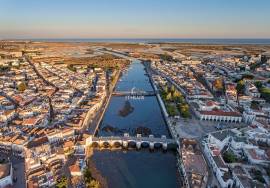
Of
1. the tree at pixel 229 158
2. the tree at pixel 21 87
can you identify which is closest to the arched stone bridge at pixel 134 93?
the tree at pixel 21 87

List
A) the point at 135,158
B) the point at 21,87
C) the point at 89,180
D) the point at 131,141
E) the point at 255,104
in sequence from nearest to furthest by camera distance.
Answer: the point at 89,180 → the point at 135,158 → the point at 131,141 → the point at 255,104 → the point at 21,87

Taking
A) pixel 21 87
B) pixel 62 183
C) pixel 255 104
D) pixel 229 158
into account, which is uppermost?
pixel 21 87

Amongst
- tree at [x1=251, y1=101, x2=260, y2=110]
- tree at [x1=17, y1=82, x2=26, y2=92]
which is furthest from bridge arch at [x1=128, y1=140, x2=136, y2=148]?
tree at [x1=17, y1=82, x2=26, y2=92]

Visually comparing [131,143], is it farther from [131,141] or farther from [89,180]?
[89,180]

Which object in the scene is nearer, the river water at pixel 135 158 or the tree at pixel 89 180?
the tree at pixel 89 180

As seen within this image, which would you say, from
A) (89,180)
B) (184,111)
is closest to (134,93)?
(184,111)

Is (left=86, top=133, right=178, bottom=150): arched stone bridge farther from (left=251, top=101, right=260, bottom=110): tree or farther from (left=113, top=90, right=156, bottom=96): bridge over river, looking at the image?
(left=113, top=90, right=156, bottom=96): bridge over river

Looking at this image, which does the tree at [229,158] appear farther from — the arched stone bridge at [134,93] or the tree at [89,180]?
the arched stone bridge at [134,93]

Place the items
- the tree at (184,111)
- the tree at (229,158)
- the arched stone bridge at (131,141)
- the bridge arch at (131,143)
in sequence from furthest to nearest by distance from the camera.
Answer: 1. the tree at (184,111)
2. the bridge arch at (131,143)
3. the arched stone bridge at (131,141)
4. the tree at (229,158)
